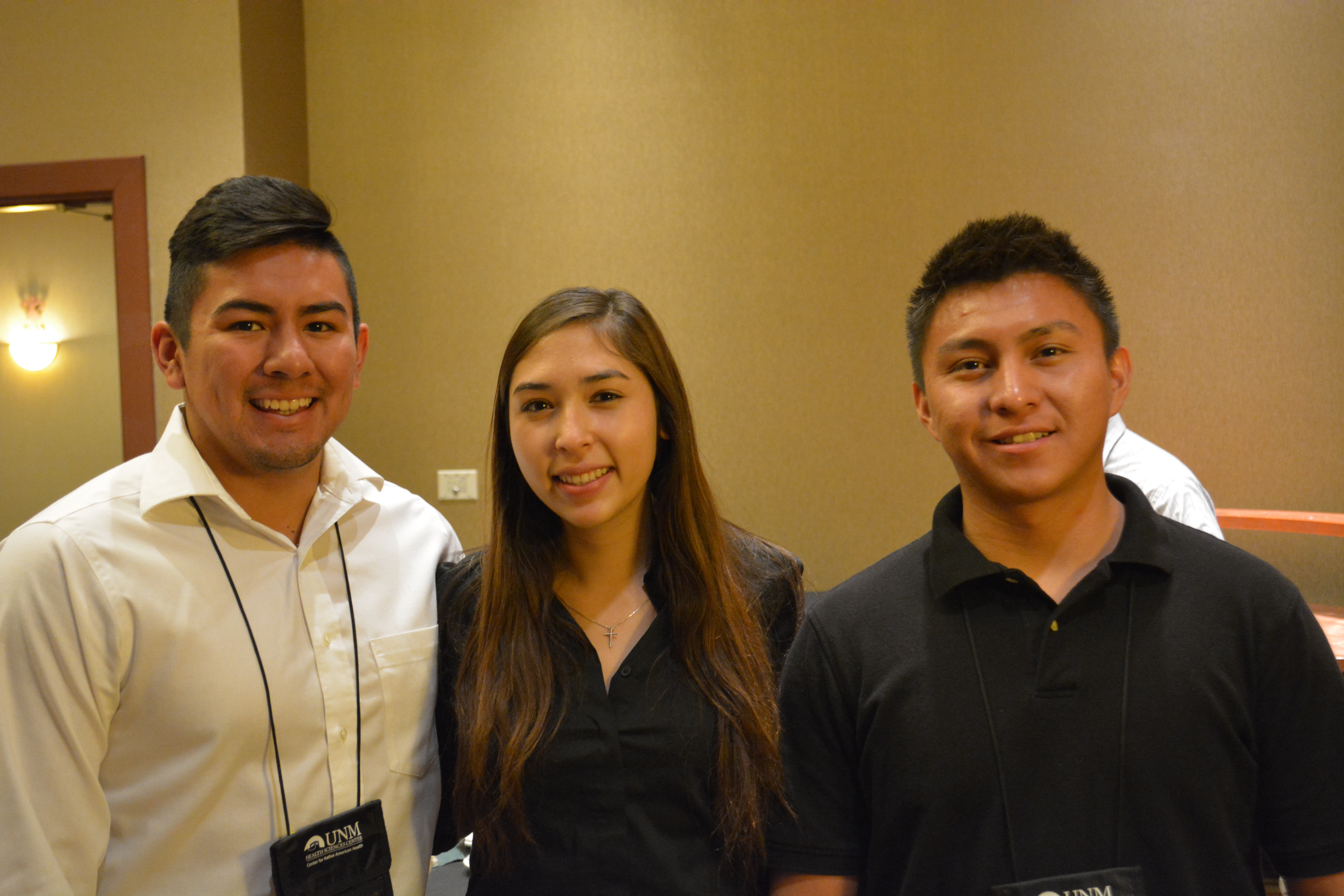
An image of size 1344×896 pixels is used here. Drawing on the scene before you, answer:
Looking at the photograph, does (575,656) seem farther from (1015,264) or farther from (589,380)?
(1015,264)

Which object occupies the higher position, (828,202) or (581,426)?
(828,202)

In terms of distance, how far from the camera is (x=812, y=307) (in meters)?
3.63

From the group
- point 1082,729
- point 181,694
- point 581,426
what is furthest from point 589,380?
point 1082,729

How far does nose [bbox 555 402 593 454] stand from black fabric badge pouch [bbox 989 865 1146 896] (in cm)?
82

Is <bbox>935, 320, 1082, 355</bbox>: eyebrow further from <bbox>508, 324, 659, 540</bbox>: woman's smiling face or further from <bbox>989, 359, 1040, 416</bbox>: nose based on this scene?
<bbox>508, 324, 659, 540</bbox>: woman's smiling face

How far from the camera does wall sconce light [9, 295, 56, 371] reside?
457 cm

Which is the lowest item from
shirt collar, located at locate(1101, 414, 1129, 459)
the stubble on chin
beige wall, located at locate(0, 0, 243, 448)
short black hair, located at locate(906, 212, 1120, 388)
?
shirt collar, located at locate(1101, 414, 1129, 459)

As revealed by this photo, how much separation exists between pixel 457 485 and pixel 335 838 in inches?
101

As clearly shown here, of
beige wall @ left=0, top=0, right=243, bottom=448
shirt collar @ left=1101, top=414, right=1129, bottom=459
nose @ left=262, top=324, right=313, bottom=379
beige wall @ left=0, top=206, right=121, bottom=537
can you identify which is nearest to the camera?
nose @ left=262, top=324, right=313, bottom=379

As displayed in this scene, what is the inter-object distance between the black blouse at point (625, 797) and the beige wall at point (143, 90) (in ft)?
8.58

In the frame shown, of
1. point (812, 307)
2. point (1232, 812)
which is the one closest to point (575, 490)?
point (1232, 812)

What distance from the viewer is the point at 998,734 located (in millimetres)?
1112

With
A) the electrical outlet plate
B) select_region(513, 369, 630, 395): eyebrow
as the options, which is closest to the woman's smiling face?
select_region(513, 369, 630, 395): eyebrow

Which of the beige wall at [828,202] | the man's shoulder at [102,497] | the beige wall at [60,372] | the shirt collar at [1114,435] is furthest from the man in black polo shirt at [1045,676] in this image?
the beige wall at [60,372]
